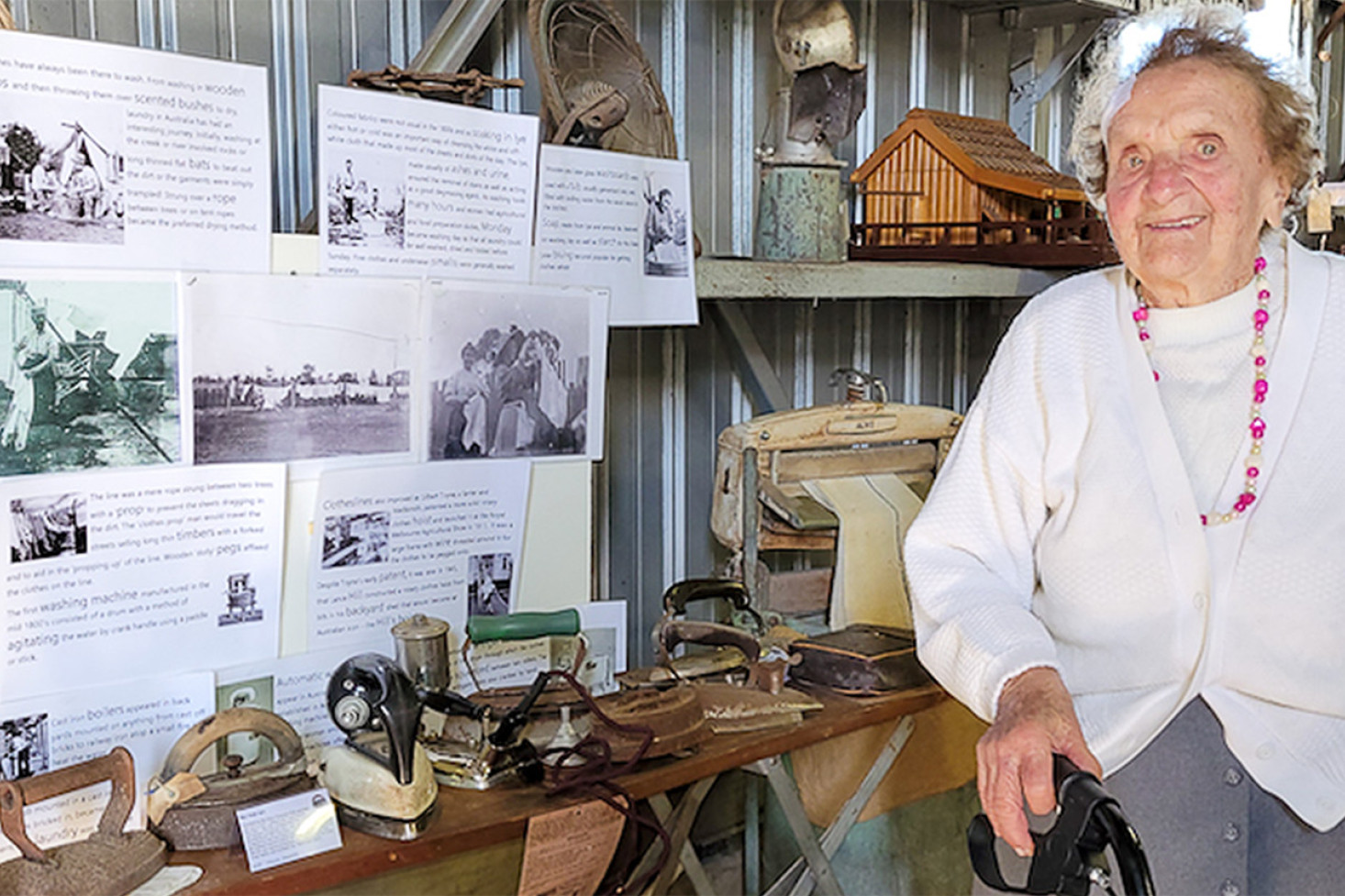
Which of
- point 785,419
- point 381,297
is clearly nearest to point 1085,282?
point 785,419

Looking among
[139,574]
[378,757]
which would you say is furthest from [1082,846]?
[139,574]

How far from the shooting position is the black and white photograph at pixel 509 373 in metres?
1.97

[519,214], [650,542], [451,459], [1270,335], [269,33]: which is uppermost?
[269,33]

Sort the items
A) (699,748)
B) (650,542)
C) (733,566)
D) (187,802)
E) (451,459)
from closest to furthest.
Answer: (187,802)
(699,748)
(451,459)
(733,566)
(650,542)

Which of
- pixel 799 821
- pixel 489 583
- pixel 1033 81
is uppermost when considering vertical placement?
pixel 1033 81

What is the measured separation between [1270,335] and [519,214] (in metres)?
1.08

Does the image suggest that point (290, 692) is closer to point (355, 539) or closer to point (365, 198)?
point (355, 539)

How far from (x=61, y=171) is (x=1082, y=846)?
1.38m

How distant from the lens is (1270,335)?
1617 mm

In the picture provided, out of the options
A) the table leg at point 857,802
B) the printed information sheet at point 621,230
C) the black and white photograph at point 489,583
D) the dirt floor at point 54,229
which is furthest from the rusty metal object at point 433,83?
the table leg at point 857,802

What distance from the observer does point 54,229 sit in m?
1.59

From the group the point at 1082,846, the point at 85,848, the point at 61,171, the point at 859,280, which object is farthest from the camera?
the point at 859,280

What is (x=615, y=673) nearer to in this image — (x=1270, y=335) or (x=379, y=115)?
(x=379, y=115)

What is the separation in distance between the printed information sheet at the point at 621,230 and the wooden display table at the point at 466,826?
0.71m
